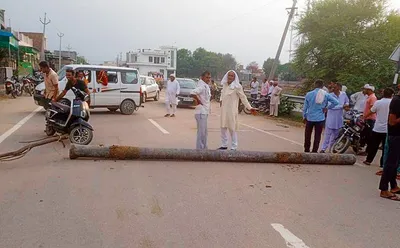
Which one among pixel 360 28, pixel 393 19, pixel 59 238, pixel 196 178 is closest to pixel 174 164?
pixel 196 178

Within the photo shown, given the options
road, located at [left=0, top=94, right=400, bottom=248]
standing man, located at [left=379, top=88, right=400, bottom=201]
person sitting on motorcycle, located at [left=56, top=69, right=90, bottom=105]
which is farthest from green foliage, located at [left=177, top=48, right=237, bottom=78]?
standing man, located at [left=379, top=88, right=400, bottom=201]

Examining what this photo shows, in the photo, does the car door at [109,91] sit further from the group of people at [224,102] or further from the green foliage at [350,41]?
the green foliage at [350,41]

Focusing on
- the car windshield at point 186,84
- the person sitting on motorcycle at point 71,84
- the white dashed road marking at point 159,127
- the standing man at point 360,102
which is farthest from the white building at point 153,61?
the person sitting on motorcycle at point 71,84

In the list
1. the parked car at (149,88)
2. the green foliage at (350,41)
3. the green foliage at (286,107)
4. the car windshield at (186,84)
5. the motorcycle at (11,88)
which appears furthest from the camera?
the parked car at (149,88)

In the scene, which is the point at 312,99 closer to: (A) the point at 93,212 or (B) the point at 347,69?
(A) the point at 93,212

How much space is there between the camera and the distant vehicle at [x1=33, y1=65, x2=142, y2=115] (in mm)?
13406

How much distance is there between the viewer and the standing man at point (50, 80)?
8.73m

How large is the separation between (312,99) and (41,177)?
558 centimetres

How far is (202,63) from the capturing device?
9806 centimetres

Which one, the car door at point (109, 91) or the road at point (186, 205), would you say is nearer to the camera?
the road at point (186, 205)

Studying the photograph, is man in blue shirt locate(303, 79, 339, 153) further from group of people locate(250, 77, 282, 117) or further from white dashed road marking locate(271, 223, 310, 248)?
group of people locate(250, 77, 282, 117)

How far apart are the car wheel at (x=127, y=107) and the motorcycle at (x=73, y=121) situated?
20.4 ft

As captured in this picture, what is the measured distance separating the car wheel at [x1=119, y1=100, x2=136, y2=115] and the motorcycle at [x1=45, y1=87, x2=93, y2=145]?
20.4 ft

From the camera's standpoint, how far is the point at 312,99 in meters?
8.02
